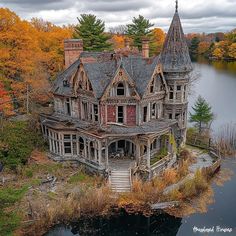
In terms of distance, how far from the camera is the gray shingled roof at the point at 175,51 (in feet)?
107

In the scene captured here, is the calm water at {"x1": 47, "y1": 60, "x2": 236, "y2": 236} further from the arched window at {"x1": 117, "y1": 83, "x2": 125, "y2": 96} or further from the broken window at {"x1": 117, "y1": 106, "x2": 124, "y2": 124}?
the arched window at {"x1": 117, "y1": 83, "x2": 125, "y2": 96}

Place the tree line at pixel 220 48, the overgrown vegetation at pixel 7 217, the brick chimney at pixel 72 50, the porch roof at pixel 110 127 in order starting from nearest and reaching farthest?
the overgrown vegetation at pixel 7 217 < the porch roof at pixel 110 127 < the brick chimney at pixel 72 50 < the tree line at pixel 220 48

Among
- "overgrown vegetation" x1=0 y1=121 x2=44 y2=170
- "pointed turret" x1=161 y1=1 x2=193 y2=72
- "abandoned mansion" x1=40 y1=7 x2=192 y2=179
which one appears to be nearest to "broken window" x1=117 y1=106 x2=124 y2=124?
"abandoned mansion" x1=40 y1=7 x2=192 y2=179

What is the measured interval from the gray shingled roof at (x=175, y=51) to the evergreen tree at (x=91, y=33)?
22.2 m

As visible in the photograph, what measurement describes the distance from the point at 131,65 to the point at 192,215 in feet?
51.7

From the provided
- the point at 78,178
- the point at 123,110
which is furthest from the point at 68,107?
the point at 78,178

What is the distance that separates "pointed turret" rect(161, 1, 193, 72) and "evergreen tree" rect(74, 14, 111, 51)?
875 inches

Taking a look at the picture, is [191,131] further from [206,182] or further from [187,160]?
[206,182]

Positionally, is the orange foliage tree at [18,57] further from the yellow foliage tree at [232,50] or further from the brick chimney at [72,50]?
the yellow foliage tree at [232,50]

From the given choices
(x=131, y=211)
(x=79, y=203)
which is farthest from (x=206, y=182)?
(x=79, y=203)

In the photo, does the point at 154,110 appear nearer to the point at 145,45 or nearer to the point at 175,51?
the point at 175,51

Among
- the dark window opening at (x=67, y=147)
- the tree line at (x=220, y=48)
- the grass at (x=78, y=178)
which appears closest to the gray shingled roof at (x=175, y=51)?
the dark window opening at (x=67, y=147)

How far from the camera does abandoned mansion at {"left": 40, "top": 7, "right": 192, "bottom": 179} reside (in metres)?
29.0

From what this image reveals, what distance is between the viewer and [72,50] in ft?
121
